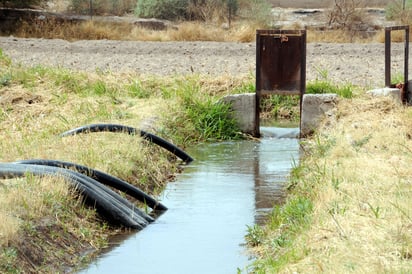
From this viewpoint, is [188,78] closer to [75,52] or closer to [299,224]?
[75,52]

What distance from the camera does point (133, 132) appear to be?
13.1 meters

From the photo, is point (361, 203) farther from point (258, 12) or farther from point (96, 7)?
point (96, 7)

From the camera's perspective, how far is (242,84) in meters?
18.3

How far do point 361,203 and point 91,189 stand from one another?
2748mm

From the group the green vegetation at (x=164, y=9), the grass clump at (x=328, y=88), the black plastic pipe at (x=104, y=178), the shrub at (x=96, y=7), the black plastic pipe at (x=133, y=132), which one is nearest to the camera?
the black plastic pipe at (x=104, y=178)

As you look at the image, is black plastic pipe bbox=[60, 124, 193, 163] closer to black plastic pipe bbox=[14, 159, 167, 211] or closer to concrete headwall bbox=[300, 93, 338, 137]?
black plastic pipe bbox=[14, 159, 167, 211]

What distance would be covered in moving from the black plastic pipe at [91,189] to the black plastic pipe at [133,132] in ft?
9.94

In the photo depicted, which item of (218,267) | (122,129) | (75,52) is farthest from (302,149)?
(75,52)

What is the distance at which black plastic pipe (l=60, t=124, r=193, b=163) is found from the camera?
1278cm

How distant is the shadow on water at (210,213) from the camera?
8.52 metres

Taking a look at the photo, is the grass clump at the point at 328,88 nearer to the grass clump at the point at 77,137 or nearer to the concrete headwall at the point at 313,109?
the concrete headwall at the point at 313,109

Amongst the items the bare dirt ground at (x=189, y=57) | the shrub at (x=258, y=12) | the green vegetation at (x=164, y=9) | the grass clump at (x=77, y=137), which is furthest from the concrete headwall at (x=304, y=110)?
the green vegetation at (x=164, y=9)

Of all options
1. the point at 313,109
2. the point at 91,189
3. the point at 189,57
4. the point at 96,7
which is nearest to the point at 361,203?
the point at 91,189

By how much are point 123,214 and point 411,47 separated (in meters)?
17.7
